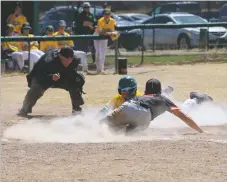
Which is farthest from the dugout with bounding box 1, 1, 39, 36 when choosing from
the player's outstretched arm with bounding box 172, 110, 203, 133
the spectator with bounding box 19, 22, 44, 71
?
the player's outstretched arm with bounding box 172, 110, 203, 133

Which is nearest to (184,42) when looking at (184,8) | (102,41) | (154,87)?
(102,41)

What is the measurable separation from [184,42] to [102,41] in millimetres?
8715

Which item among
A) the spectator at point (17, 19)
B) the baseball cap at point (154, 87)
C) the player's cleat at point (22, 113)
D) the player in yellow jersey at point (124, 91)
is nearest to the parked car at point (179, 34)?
the spectator at point (17, 19)

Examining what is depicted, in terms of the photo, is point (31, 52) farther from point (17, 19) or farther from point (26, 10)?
point (26, 10)

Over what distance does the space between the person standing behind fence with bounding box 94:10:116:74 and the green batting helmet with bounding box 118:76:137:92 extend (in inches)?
356

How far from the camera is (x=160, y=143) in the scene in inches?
325

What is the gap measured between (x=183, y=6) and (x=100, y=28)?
1755 centimetres

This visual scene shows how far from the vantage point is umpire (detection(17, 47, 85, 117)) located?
11.4 meters

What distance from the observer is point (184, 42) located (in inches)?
1073

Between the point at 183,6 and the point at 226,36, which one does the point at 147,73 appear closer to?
the point at 226,36

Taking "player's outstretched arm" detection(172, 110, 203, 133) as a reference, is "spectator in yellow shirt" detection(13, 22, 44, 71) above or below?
below

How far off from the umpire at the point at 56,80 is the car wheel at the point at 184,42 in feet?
51.7

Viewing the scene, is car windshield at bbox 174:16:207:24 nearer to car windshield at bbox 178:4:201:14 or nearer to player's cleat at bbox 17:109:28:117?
car windshield at bbox 178:4:201:14

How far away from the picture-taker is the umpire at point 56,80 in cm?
1135
